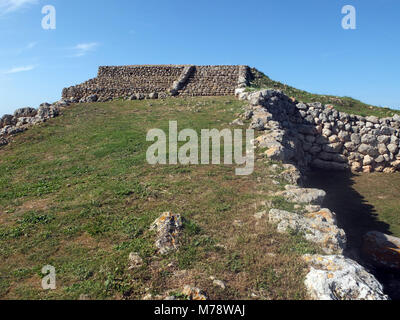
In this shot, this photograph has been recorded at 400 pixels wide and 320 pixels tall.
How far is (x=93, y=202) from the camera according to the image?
955cm

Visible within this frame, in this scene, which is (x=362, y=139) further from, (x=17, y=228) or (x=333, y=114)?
(x=17, y=228)

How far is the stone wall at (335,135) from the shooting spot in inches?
742

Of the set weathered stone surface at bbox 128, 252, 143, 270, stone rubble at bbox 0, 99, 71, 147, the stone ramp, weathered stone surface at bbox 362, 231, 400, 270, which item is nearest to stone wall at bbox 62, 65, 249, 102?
the stone ramp

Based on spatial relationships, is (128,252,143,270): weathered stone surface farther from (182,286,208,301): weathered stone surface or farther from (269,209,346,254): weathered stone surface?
(269,209,346,254): weathered stone surface

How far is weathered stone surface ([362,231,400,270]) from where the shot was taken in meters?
9.71

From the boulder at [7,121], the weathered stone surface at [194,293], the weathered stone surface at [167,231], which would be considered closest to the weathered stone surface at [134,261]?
the weathered stone surface at [167,231]

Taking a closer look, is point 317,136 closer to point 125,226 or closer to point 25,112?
point 125,226

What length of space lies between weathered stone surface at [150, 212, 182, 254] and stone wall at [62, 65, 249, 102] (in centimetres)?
1873

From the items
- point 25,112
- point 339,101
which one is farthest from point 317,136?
point 25,112

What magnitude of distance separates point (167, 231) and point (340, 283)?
381 cm

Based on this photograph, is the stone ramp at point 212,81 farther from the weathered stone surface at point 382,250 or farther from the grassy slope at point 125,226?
the weathered stone surface at point 382,250

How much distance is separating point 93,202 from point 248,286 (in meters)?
5.90

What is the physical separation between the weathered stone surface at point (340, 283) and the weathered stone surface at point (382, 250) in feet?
15.6
